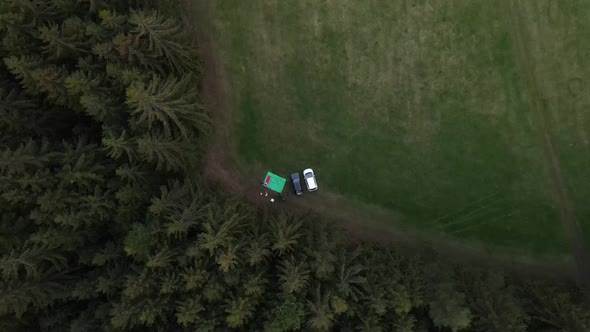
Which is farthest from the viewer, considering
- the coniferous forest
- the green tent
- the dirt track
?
the green tent

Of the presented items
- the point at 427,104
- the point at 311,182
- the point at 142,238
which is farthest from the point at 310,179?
the point at 142,238

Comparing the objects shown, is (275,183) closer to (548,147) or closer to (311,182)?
(311,182)

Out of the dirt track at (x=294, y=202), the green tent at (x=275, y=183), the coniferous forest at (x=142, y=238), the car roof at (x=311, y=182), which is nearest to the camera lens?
the coniferous forest at (x=142, y=238)

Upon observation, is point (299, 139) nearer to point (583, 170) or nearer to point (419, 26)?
point (419, 26)

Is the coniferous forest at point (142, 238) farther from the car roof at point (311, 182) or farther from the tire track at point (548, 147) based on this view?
the car roof at point (311, 182)

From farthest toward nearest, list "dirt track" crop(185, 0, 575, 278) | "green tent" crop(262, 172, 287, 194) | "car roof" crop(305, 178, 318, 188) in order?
"green tent" crop(262, 172, 287, 194), "car roof" crop(305, 178, 318, 188), "dirt track" crop(185, 0, 575, 278)

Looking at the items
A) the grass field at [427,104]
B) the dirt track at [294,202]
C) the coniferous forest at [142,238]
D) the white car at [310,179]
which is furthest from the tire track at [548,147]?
the white car at [310,179]

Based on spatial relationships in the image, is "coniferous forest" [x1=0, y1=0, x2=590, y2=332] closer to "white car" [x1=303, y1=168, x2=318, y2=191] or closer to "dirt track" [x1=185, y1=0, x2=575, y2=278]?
"dirt track" [x1=185, y1=0, x2=575, y2=278]

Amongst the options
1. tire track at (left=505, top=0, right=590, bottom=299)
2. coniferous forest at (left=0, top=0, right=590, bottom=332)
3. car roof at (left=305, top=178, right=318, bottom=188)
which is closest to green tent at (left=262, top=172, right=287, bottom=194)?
car roof at (left=305, top=178, right=318, bottom=188)
